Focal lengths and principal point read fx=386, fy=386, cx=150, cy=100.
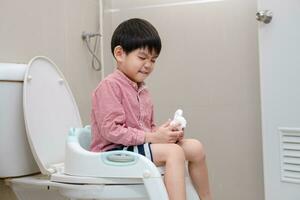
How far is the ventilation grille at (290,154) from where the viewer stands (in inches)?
55.9

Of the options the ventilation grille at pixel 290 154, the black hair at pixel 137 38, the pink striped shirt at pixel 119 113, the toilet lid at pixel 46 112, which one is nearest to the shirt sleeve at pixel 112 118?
the pink striped shirt at pixel 119 113

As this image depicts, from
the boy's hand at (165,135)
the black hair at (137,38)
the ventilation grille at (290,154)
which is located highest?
the black hair at (137,38)

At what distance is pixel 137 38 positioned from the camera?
3.68 ft

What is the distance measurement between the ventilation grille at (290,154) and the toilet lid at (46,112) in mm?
773

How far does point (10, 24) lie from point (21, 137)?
40 cm

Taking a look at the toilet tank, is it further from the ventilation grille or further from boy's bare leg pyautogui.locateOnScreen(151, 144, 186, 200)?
the ventilation grille

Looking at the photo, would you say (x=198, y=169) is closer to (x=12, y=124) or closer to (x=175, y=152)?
(x=175, y=152)

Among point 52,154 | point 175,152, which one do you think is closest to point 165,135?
point 175,152

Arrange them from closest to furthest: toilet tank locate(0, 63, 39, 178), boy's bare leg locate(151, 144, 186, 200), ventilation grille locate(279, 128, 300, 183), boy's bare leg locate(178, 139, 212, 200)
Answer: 1. boy's bare leg locate(151, 144, 186, 200)
2. boy's bare leg locate(178, 139, 212, 200)
3. toilet tank locate(0, 63, 39, 178)
4. ventilation grille locate(279, 128, 300, 183)

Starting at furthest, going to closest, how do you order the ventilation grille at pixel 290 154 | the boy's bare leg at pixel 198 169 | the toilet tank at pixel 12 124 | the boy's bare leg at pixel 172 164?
the ventilation grille at pixel 290 154 < the toilet tank at pixel 12 124 < the boy's bare leg at pixel 198 169 < the boy's bare leg at pixel 172 164

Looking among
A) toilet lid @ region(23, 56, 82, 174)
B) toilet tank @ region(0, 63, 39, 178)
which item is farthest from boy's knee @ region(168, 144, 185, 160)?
toilet tank @ region(0, 63, 39, 178)

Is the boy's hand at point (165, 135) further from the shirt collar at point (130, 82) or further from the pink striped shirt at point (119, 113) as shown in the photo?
the shirt collar at point (130, 82)

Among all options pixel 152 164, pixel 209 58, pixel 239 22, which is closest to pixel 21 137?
pixel 152 164

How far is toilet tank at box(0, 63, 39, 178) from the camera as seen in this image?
1215 mm
